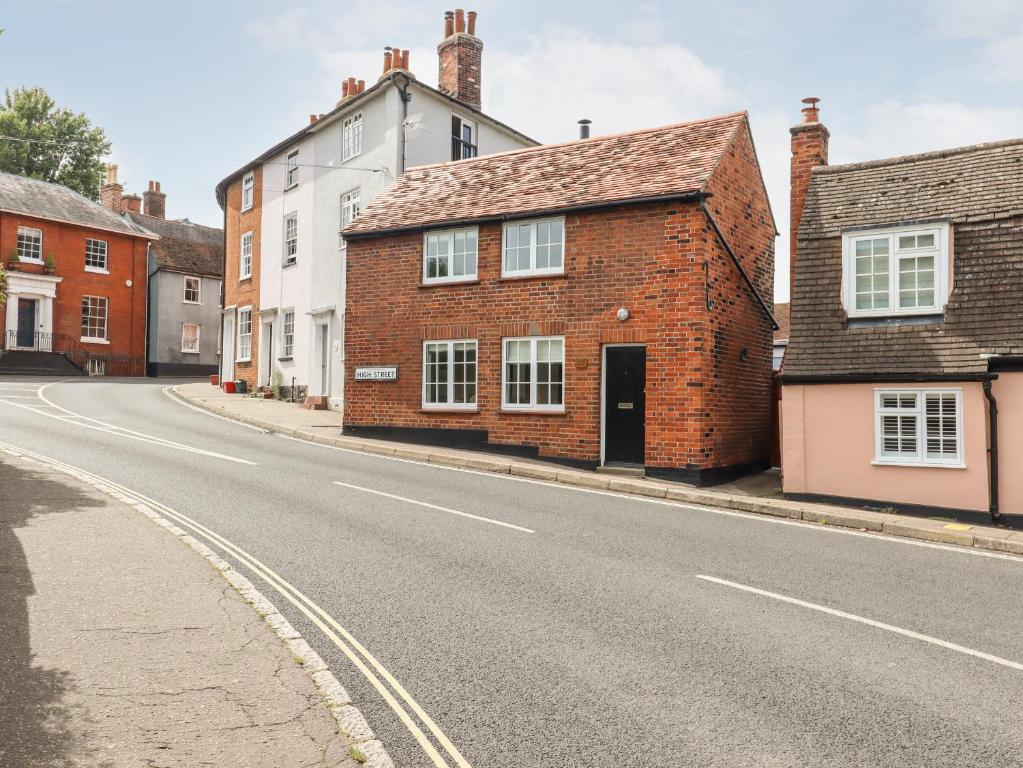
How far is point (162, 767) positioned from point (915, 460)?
12.4m

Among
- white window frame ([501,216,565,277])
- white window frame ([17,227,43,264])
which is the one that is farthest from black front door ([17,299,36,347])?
white window frame ([501,216,565,277])

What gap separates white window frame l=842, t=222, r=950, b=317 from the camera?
13.4m

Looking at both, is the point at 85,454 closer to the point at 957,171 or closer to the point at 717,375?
the point at 717,375

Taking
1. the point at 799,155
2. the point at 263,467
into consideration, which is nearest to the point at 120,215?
the point at 263,467

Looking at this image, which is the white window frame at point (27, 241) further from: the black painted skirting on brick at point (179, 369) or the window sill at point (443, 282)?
the window sill at point (443, 282)

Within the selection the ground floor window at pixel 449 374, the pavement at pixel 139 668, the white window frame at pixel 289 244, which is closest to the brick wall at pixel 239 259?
the white window frame at pixel 289 244

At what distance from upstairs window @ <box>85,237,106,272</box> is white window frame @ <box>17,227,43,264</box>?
2.17 metres

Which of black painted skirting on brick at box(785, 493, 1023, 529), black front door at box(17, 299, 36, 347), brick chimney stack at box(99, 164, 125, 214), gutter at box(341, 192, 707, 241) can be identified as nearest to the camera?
black painted skirting on brick at box(785, 493, 1023, 529)

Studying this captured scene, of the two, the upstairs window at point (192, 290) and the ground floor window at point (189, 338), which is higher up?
the upstairs window at point (192, 290)

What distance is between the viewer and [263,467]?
12.8 metres

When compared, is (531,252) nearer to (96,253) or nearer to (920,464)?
(920,464)

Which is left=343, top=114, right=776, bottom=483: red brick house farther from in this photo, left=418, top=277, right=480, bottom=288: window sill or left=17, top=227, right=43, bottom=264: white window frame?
left=17, top=227, right=43, bottom=264: white window frame

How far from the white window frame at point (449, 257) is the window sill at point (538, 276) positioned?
3.00 ft

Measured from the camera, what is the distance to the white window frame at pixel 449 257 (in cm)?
1736
